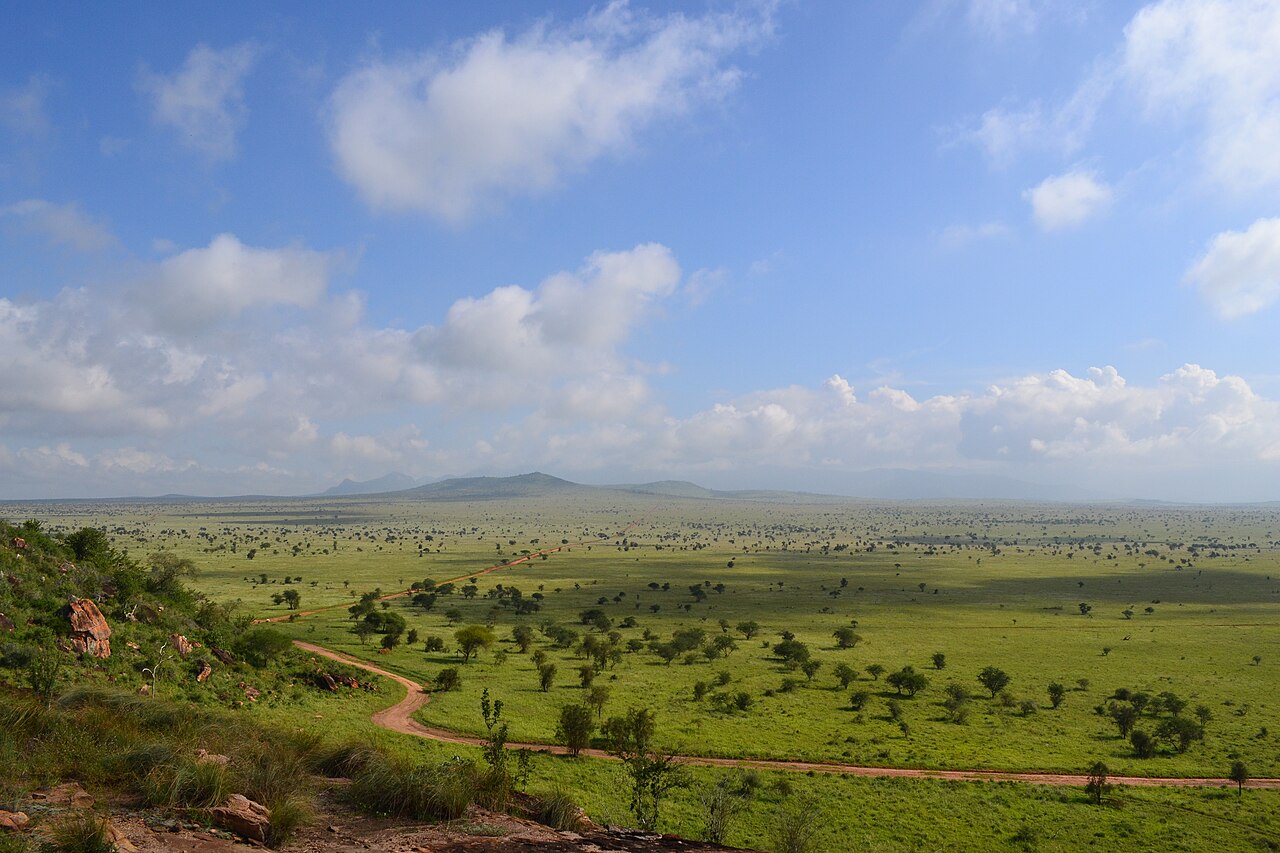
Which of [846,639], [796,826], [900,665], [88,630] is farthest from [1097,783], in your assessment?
[88,630]

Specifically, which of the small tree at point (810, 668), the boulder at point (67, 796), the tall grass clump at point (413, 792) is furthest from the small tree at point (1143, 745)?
the boulder at point (67, 796)

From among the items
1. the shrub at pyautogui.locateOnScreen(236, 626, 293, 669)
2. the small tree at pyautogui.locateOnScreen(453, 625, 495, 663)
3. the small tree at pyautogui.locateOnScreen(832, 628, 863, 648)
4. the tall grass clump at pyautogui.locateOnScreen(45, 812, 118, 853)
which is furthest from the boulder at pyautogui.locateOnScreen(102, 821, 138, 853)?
the small tree at pyautogui.locateOnScreen(832, 628, 863, 648)

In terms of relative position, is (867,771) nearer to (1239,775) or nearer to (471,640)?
(1239,775)

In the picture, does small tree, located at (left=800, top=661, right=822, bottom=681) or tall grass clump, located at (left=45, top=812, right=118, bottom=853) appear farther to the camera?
small tree, located at (left=800, top=661, right=822, bottom=681)

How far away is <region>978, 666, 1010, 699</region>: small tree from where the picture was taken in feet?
179

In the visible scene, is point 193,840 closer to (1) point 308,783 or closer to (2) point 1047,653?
(1) point 308,783

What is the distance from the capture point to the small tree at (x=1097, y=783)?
33.2 m

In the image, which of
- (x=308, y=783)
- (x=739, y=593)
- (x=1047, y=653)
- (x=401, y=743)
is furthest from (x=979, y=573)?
(x=308, y=783)

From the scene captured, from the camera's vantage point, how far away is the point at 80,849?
9578 millimetres

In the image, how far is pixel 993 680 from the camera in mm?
54938

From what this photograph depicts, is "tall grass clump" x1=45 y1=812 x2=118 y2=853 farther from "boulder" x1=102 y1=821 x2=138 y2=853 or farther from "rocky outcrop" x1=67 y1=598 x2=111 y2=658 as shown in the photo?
"rocky outcrop" x1=67 y1=598 x2=111 y2=658

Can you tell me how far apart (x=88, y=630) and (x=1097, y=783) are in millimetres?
49458

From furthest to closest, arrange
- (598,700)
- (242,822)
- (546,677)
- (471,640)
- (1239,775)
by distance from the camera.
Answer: (471,640) → (546,677) → (598,700) → (1239,775) → (242,822)

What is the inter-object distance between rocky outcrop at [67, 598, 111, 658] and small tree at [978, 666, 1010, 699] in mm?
59090
